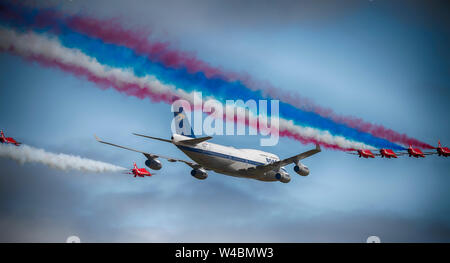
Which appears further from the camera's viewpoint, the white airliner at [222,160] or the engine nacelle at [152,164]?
the engine nacelle at [152,164]

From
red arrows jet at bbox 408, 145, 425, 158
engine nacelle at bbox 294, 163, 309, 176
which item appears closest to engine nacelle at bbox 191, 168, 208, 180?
engine nacelle at bbox 294, 163, 309, 176

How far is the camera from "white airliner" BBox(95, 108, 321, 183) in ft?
222

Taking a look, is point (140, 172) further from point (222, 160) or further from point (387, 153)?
point (387, 153)

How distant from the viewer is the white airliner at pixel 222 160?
2660 inches

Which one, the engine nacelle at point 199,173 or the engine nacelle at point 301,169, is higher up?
the engine nacelle at point 199,173

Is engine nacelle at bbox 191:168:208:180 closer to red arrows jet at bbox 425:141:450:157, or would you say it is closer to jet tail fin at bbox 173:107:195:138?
jet tail fin at bbox 173:107:195:138

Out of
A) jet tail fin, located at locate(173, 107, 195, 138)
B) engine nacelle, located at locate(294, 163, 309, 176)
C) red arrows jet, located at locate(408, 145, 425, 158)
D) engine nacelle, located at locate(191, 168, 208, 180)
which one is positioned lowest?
Answer: engine nacelle, located at locate(294, 163, 309, 176)

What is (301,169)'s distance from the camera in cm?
6981

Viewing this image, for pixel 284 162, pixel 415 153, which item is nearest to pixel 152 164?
pixel 284 162

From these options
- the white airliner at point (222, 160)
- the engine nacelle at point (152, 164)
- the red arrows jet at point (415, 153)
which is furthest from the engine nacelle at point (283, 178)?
the red arrows jet at point (415, 153)

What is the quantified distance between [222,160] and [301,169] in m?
8.57

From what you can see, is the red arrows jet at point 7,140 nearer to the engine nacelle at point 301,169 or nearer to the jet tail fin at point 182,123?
the jet tail fin at point 182,123

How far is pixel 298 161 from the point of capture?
6850 centimetres
